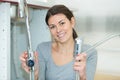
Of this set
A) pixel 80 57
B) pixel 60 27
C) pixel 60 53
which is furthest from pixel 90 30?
pixel 80 57

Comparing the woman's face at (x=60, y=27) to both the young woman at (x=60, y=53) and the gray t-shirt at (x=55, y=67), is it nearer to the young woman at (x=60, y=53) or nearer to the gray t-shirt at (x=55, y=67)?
the young woman at (x=60, y=53)

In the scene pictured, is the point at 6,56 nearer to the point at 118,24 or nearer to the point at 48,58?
the point at 48,58

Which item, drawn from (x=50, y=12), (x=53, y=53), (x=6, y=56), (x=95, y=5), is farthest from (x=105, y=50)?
(x=6, y=56)

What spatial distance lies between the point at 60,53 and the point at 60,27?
20cm

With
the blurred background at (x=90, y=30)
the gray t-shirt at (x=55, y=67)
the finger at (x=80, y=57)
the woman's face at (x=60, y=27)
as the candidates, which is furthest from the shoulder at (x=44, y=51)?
the finger at (x=80, y=57)

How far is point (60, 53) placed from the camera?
1229 mm

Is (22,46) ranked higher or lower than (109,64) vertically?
higher

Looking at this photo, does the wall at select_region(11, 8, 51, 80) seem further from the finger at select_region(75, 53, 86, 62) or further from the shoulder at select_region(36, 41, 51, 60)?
the finger at select_region(75, 53, 86, 62)

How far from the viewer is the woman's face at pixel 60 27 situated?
3.55 feet

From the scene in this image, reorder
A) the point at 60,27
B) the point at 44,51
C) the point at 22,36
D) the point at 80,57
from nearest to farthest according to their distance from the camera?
the point at 80,57 < the point at 60,27 < the point at 44,51 < the point at 22,36

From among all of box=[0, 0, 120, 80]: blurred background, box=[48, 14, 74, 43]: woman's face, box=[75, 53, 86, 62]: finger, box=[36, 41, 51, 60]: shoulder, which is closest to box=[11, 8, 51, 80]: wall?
box=[0, 0, 120, 80]: blurred background

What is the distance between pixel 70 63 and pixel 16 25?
1.71 ft

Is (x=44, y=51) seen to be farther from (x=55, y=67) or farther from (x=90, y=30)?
(x=90, y=30)

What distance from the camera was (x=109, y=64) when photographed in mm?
1566
